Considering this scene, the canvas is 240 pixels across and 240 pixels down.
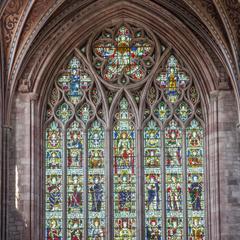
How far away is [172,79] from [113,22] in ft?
8.10

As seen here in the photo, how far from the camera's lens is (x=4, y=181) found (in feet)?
103

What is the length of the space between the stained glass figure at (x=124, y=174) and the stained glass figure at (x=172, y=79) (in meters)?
1.27

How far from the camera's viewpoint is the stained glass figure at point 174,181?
105 feet

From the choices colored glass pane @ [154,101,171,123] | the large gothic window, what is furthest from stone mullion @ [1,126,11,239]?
colored glass pane @ [154,101,171,123]

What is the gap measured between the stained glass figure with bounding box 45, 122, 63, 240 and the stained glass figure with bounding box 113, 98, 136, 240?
161cm

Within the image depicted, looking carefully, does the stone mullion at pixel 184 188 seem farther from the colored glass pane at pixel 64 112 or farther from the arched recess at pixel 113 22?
the colored glass pane at pixel 64 112

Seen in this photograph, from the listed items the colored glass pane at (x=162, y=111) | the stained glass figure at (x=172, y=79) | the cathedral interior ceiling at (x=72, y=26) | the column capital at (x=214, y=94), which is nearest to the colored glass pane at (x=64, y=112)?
the cathedral interior ceiling at (x=72, y=26)

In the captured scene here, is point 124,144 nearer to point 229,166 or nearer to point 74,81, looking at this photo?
point 74,81

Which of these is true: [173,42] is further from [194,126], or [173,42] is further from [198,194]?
[198,194]

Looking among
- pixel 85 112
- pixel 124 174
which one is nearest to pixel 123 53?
pixel 85 112

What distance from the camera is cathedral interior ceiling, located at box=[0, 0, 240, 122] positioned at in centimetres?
3155

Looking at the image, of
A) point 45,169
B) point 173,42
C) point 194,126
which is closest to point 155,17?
point 173,42

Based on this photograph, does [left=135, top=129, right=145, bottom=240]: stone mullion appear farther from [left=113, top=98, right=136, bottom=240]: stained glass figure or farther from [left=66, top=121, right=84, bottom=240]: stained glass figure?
[left=66, top=121, right=84, bottom=240]: stained glass figure

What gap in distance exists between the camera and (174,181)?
3231 centimetres
